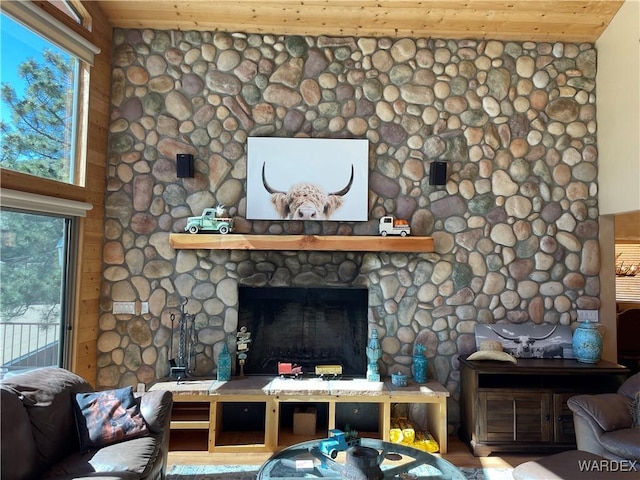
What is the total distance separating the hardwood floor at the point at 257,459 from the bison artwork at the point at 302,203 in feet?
6.88

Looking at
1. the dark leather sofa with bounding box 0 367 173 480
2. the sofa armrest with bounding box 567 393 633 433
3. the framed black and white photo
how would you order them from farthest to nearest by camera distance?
the framed black and white photo < the sofa armrest with bounding box 567 393 633 433 < the dark leather sofa with bounding box 0 367 173 480

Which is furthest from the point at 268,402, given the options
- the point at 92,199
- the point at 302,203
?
the point at 92,199

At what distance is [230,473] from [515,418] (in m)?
2.36

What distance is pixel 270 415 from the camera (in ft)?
11.7

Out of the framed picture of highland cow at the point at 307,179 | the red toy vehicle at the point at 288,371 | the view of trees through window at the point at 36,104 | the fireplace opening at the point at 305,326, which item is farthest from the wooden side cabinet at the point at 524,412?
the view of trees through window at the point at 36,104

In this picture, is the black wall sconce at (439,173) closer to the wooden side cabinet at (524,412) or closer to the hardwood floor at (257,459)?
the wooden side cabinet at (524,412)

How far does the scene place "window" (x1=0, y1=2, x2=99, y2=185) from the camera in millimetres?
3012

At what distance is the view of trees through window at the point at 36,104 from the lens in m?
3.02

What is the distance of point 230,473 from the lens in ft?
10.5

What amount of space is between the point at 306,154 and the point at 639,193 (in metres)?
2.94

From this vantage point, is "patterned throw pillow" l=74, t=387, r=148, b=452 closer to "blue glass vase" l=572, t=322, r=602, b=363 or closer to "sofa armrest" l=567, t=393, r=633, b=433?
"sofa armrest" l=567, t=393, r=633, b=433

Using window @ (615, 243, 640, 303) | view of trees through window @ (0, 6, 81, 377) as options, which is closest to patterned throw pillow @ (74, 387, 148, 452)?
view of trees through window @ (0, 6, 81, 377)

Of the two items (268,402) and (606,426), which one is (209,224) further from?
(606,426)

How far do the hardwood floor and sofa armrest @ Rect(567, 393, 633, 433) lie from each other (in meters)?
0.80
